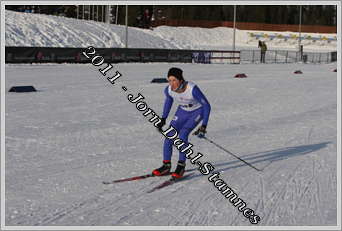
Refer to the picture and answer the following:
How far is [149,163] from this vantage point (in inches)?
Answer: 312

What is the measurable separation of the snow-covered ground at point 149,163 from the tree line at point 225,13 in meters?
65.8

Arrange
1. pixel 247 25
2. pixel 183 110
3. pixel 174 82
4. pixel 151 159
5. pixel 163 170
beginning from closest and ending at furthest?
pixel 174 82 < pixel 183 110 < pixel 163 170 < pixel 151 159 < pixel 247 25

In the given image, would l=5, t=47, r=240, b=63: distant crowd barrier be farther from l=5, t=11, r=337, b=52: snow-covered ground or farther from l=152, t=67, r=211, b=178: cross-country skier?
l=152, t=67, r=211, b=178: cross-country skier

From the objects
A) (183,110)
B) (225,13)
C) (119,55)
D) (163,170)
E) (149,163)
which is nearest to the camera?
(183,110)

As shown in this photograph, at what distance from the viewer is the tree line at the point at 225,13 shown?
3223 inches

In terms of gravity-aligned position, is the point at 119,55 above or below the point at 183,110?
above

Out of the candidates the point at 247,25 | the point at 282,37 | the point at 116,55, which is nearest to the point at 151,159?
the point at 116,55

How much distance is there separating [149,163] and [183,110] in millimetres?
1482

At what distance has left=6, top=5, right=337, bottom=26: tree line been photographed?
3223 inches

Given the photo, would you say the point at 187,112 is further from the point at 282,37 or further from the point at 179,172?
the point at 282,37

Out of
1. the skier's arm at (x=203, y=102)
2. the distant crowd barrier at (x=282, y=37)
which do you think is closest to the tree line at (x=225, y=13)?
the distant crowd barrier at (x=282, y=37)

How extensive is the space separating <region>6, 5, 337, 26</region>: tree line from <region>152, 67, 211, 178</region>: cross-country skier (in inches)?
2852

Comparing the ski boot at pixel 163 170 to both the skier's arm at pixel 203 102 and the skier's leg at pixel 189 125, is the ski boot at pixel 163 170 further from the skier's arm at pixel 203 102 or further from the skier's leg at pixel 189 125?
the skier's arm at pixel 203 102

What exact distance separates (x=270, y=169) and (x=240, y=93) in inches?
433
